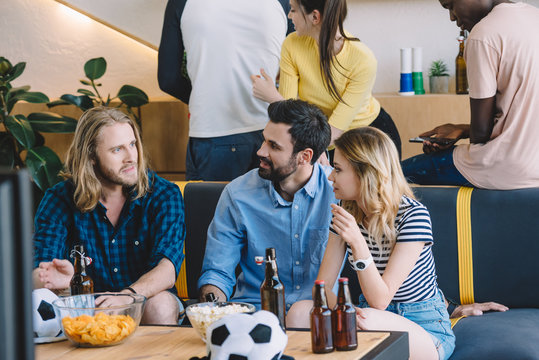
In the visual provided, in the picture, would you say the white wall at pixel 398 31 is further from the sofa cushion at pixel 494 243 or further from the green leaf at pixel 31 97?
the green leaf at pixel 31 97

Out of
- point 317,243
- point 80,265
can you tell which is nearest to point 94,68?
point 317,243

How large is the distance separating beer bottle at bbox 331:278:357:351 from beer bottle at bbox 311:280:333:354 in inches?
0.7

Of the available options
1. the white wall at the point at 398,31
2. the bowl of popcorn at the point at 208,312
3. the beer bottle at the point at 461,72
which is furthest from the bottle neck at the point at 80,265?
the white wall at the point at 398,31

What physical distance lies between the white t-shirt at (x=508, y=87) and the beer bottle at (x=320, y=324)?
47.7 inches

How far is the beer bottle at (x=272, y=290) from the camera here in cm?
171

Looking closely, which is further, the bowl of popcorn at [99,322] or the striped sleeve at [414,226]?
the striped sleeve at [414,226]

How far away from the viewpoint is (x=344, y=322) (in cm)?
155

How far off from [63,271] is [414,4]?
9.19 feet

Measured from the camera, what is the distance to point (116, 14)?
4465 millimetres

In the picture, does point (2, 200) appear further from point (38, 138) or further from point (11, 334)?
point (38, 138)

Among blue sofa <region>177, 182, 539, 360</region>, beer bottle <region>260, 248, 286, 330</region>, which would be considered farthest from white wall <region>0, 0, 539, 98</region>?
beer bottle <region>260, 248, 286, 330</region>

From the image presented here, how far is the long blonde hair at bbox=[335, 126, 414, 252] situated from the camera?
84.9 inches

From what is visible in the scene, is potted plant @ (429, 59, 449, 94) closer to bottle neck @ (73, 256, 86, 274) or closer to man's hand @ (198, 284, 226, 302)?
man's hand @ (198, 284, 226, 302)

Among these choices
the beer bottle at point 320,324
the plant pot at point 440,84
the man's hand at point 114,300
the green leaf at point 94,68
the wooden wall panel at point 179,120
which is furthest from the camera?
the green leaf at point 94,68
